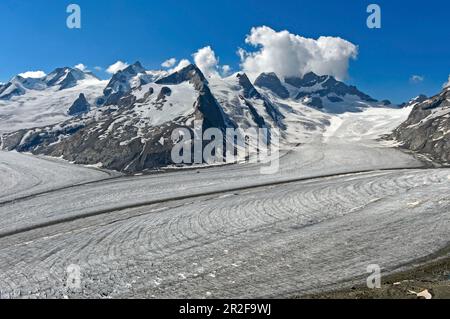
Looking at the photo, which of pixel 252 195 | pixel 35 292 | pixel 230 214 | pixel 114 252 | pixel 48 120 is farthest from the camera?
pixel 48 120

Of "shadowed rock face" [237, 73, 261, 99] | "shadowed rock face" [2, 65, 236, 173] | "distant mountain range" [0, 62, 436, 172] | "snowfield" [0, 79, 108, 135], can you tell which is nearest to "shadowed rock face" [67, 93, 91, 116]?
"distant mountain range" [0, 62, 436, 172]

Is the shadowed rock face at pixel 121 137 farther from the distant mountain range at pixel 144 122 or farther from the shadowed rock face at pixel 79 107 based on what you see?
the shadowed rock face at pixel 79 107

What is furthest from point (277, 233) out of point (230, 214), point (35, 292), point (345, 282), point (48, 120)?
point (48, 120)

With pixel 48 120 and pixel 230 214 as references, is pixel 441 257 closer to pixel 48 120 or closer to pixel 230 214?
pixel 230 214

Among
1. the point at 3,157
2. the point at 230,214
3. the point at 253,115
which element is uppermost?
the point at 253,115

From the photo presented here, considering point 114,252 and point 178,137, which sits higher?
point 178,137

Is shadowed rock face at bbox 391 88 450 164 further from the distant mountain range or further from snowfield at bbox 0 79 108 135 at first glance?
snowfield at bbox 0 79 108 135
